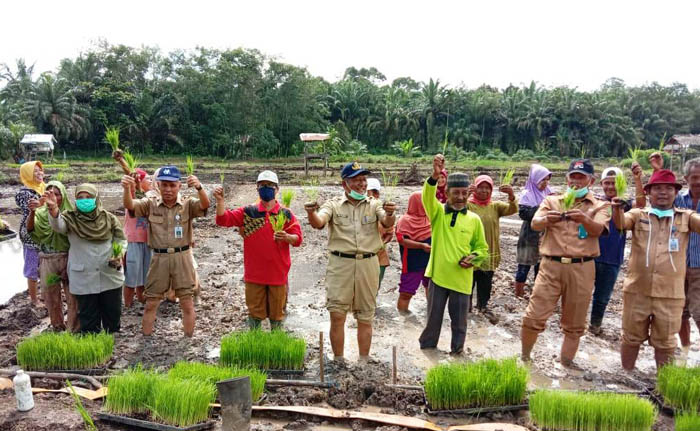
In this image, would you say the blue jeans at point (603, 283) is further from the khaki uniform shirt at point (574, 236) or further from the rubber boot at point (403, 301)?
the rubber boot at point (403, 301)

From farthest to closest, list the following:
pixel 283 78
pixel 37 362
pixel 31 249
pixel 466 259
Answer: pixel 283 78
pixel 31 249
pixel 466 259
pixel 37 362

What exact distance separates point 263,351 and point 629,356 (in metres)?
3.47

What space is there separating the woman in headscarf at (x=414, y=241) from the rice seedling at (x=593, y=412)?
8.79 feet

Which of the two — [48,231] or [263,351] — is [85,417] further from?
[48,231]

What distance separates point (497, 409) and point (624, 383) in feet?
4.98

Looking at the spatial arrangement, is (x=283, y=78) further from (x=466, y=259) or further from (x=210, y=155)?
(x=466, y=259)

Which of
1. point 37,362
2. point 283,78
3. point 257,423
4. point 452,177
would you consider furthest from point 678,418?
point 283,78

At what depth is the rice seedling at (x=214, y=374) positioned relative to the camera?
3.63 m

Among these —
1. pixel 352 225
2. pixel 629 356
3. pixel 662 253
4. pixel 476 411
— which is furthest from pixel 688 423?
pixel 352 225

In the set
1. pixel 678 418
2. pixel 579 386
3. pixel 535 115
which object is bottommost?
pixel 579 386

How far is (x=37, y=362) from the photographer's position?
423 cm

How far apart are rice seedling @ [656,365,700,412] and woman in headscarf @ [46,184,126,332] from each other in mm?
5018

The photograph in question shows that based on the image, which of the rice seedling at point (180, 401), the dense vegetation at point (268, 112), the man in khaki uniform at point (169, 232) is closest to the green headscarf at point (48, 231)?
the man in khaki uniform at point (169, 232)

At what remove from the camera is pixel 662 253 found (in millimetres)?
4246
